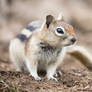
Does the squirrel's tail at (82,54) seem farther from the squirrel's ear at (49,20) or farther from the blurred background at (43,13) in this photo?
the blurred background at (43,13)

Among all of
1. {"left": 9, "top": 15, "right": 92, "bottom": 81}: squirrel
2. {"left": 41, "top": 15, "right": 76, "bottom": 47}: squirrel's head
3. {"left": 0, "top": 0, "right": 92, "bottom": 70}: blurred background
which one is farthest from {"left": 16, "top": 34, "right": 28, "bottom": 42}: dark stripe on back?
{"left": 0, "top": 0, "right": 92, "bottom": 70}: blurred background

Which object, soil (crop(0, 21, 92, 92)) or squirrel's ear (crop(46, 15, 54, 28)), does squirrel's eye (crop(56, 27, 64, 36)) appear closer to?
squirrel's ear (crop(46, 15, 54, 28))

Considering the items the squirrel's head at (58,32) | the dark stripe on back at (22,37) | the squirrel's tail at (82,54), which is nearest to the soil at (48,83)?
the squirrel's head at (58,32)

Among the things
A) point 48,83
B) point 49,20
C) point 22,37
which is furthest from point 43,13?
point 48,83

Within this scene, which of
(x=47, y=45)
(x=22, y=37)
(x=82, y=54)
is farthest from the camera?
(x=82, y=54)

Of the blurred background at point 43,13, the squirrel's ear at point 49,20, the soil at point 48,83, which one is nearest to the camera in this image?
the soil at point 48,83

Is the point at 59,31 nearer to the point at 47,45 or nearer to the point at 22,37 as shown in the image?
the point at 47,45
